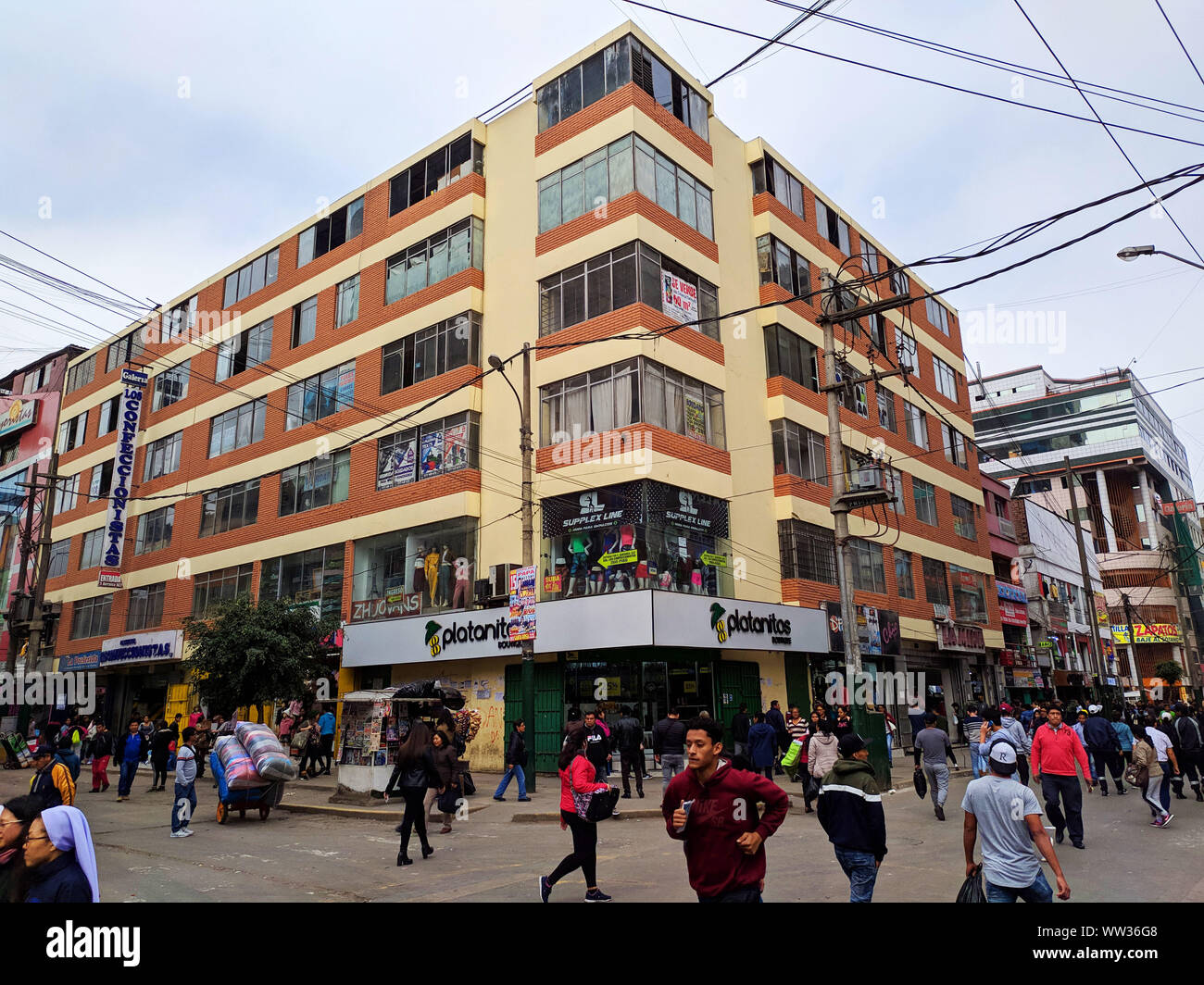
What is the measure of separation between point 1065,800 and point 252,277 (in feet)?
116

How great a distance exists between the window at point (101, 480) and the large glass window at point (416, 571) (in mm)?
20650

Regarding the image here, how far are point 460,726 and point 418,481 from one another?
8570 millimetres

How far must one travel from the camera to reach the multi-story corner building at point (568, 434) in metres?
22.2

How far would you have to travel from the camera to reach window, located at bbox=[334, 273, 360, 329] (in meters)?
30.7

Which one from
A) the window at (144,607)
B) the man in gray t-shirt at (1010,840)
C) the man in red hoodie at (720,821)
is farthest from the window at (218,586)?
the man in gray t-shirt at (1010,840)

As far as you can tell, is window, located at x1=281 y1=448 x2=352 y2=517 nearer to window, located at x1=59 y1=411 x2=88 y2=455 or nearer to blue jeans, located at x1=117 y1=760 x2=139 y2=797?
blue jeans, located at x1=117 y1=760 x2=139 y2=797

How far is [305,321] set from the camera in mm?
32812

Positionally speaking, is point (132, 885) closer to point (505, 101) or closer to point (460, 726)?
point (460, 726)

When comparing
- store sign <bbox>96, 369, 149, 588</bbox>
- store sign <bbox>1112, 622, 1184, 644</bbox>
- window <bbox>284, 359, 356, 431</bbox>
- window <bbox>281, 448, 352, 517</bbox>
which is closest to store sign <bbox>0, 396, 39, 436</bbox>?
store sign <bbox>96, 369, 149, 588</bbox>

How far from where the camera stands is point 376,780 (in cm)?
1669

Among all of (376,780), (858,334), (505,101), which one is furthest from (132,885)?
(858,334)

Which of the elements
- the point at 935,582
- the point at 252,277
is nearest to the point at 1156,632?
the point at 935,582

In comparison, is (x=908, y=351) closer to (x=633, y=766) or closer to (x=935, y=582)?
(x=935, y=582)
